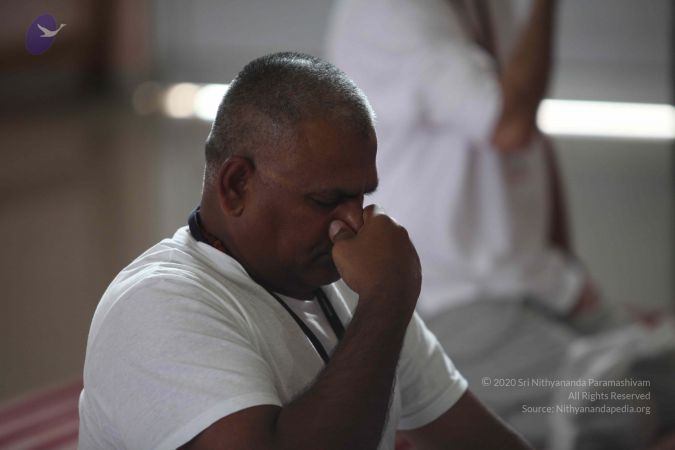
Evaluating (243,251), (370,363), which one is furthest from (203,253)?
(370,363)

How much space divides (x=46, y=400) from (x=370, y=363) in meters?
1.68

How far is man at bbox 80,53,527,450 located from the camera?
0.90 meters

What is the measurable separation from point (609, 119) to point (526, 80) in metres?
4.66

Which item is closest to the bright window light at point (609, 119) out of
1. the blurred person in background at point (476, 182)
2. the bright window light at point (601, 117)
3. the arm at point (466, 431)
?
the bright window light at point (601, 117)

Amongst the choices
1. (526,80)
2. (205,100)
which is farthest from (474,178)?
(205,100)

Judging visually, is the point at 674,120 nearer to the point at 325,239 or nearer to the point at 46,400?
the point at 46,400

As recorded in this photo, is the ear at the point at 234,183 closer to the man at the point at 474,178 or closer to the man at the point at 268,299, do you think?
the man at the point at 268,299

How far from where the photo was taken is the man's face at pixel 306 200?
0.97m

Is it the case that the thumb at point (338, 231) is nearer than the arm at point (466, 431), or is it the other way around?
the thumb at point (338, 231)

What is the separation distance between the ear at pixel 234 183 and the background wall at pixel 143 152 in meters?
0.27

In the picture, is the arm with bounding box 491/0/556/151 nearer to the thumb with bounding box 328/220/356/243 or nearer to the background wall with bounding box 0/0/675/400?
the background wall with bounding box 0/0/675/400

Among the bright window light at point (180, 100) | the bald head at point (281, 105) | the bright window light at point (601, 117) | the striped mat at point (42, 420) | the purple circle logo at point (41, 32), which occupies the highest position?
the purple circle logo at point (41, 32)

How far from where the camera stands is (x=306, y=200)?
988 millimetres

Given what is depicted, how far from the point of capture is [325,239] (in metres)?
1.01
